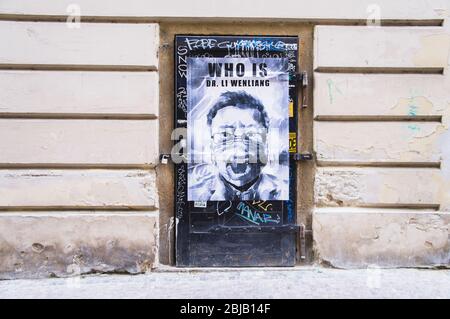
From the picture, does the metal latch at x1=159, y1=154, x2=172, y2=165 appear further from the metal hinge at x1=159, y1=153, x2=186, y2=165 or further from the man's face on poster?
the man's face on poster

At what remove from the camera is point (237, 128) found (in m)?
5.62

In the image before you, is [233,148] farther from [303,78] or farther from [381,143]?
[381,143]

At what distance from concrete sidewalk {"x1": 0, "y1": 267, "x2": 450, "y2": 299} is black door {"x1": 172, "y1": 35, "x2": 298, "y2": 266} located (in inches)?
10.4

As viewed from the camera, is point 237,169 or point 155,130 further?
point 237,169

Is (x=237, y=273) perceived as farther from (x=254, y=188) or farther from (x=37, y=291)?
(x=37, y=291)

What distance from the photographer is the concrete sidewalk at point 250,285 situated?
15.8 ft

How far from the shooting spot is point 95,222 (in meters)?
5.43

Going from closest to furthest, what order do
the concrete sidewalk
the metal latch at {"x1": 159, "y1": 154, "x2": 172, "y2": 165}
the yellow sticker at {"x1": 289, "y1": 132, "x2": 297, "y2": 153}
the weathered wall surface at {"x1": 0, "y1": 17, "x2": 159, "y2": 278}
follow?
the concrete sidewalk, the weathered wall surface at {"x1": 0, "y1": 17, "x2": 159, "y2": 278}, the metal latch at {"x1": 159, "y1": 154, "x2": 172, "y2": 165}, the yellow sticker at {"x1": 289, "y1": 132, "x2": 297, "y2": 153}

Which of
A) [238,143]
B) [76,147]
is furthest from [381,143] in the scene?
[76,147]

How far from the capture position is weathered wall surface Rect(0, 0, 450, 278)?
5.42 meters

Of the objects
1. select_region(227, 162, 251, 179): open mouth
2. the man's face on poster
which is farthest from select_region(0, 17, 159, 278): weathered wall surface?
select_region(227, 162, 251, 179): open mouth

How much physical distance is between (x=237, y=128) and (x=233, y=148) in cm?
21
